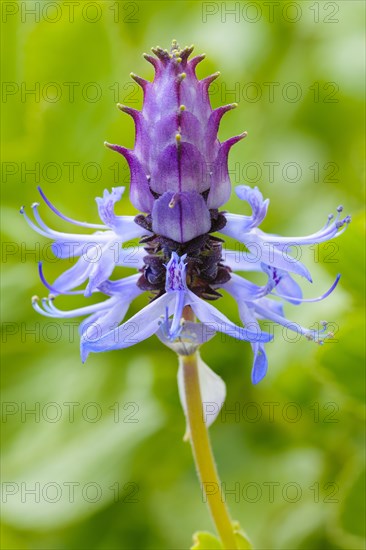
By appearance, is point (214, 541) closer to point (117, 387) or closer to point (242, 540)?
point (242, 540)

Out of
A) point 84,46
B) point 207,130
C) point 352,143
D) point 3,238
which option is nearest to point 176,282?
point 207,130

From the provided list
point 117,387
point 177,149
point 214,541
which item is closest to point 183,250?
point 177,149

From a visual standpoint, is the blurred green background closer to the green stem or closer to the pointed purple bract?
the green stem

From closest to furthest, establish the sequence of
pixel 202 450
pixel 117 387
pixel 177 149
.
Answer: pixel 177 149 < pixel 202 450 < pixel 117 387

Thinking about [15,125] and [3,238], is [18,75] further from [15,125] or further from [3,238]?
[3,238]

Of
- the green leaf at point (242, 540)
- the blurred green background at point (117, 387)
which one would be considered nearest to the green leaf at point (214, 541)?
the green leaf at point (242, 540)

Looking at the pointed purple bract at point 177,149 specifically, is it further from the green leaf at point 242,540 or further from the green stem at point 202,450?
the green leaf at point 242,540

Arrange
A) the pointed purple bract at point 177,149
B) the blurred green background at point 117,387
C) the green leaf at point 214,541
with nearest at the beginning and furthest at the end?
the pointed purple bract at point 177,149 → the green leaf at point 214,541 → the blurred green background at point 117,387
